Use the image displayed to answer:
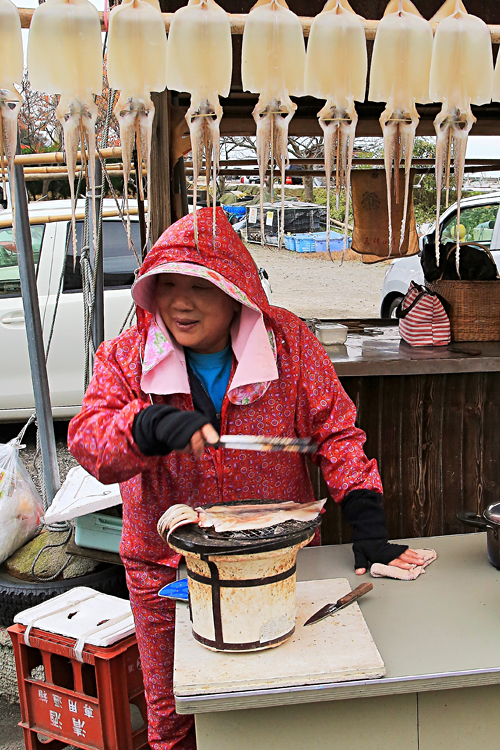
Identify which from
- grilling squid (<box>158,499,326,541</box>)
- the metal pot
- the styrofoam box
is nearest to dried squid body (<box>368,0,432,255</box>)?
grilling squid (<box>158,499,326,541</box>)

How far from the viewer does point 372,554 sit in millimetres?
1783

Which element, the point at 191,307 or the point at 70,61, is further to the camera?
the point at 191,307

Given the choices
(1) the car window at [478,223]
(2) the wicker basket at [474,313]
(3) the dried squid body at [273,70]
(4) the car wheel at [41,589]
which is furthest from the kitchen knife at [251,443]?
(1) the car window at [478,223]

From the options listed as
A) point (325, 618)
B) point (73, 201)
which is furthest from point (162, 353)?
point (325, 618)

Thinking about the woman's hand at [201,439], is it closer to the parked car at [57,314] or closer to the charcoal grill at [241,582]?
the charcoal grill at [241,582]

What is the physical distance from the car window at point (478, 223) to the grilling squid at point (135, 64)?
5950 millimetres

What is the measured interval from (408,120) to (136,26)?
0.56 metres

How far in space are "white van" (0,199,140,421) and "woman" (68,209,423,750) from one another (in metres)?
3.69

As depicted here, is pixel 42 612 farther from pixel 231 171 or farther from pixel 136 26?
pixel 231 171

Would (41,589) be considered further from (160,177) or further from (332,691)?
(332,691)

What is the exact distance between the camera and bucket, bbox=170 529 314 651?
4.39 ft

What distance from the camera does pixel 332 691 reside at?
50.9 inches

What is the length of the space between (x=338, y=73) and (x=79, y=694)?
2.08 metres

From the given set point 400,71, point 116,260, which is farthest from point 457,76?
point 116,260
